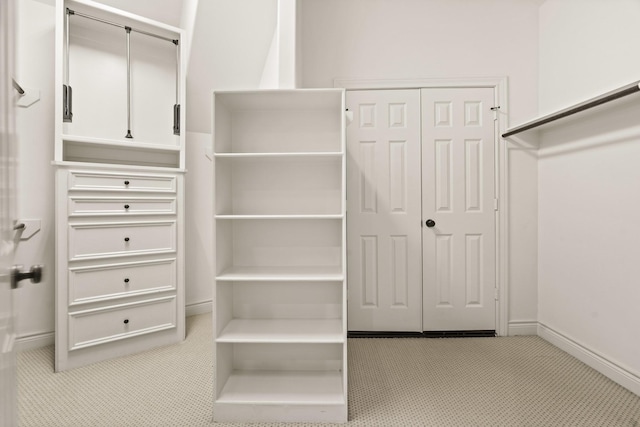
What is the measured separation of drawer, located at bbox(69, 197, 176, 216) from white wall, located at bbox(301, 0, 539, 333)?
148 centimetres

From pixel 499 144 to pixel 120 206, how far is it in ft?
9.45

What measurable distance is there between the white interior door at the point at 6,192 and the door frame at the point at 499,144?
2.24m

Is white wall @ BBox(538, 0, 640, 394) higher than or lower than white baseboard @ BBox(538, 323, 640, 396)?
higher

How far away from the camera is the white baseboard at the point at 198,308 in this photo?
2.98 m

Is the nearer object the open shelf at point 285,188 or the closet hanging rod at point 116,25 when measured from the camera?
the open shelf at point 285,188

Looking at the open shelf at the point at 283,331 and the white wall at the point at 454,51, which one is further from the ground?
the white wall at the point at 454,51

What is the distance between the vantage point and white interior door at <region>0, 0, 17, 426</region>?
536 millimetres

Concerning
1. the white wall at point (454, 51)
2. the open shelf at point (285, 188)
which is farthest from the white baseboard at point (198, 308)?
the white wall at point (454, 51)

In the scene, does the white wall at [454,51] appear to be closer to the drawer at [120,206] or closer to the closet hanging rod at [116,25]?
the closet hanging rod at [116,25]

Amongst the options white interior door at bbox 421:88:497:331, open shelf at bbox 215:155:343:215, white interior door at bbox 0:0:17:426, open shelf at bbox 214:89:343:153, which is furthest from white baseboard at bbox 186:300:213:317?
white interior door at bbox 0:0:17:426

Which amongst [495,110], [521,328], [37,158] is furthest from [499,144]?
[37,158]

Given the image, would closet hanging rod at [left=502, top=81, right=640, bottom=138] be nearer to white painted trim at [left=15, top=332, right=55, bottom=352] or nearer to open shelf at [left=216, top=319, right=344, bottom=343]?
open shelf at [left=216, top=319, right=344, bottom=343]

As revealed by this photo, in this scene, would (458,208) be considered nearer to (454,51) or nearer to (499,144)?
(499,144)

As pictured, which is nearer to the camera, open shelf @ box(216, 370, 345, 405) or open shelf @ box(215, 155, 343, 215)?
open shelf @ box(216, 370, 345, 405)
